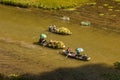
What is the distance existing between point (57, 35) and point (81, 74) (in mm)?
10599

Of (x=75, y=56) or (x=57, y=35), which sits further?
(x=57, y=35)

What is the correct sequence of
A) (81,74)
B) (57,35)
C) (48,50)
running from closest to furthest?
(81,74) < (48,50) < (57,35)

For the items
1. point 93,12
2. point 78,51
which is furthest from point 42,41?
point 93,12

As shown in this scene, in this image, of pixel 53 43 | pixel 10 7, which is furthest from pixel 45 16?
pixel 53 43

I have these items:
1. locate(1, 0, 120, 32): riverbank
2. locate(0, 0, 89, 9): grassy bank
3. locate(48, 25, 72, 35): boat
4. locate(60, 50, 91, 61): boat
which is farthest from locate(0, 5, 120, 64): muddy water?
locate(0, 0, 89, 9): grassy bank

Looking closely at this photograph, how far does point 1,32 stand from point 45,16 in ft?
29.9

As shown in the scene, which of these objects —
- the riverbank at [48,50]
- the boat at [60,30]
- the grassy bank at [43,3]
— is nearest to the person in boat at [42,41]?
the riverbank at [48,50]

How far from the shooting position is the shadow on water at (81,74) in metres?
28.3

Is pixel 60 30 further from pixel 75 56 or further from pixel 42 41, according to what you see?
pixel 75 56

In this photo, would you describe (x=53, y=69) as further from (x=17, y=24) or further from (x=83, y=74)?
(x=17, y=24)

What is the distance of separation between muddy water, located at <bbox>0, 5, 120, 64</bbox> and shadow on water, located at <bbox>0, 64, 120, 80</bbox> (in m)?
1.70

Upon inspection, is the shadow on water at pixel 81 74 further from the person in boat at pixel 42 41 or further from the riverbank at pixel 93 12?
the riverbank at pixel 93 12

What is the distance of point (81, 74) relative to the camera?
2956 centimetres

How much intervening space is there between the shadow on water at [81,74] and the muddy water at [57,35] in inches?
67.0
